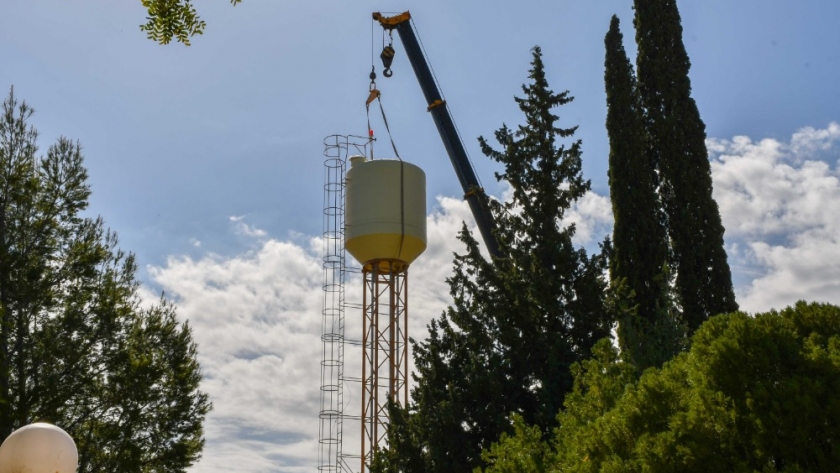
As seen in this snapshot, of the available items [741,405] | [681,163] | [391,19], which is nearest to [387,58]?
[391,19]

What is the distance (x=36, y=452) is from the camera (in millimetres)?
9148

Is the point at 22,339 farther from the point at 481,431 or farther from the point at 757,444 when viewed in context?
the point at 757,444

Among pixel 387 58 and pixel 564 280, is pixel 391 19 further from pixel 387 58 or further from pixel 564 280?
pixel 564 280

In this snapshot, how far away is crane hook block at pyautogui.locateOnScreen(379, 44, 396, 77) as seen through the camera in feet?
109

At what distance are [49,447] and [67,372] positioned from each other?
691 inches

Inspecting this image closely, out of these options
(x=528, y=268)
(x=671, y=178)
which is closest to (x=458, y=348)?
(x=528, y=268)

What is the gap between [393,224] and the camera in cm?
3092

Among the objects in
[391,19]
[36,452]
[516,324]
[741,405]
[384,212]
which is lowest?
[36,452]

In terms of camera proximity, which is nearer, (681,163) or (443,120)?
(681,163)

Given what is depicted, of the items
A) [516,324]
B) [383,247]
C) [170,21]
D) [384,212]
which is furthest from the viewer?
[384,212]

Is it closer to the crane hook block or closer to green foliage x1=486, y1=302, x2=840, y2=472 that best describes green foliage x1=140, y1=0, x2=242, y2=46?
green foliage x1=486, y1=302, x2=840, y2=472

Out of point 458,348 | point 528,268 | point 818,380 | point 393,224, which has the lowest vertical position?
point 818,380

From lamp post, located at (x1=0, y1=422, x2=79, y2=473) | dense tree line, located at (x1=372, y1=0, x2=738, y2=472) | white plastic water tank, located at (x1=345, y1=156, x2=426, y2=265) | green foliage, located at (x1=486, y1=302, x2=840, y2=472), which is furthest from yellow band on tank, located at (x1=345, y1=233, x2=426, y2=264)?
lamp post, located at (x1=0, y1=422, x2=79, y2=473)

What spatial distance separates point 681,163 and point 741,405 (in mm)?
14482
